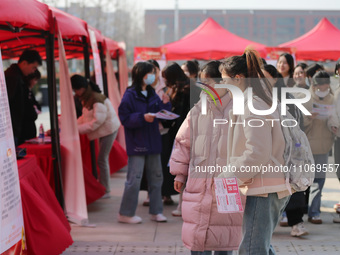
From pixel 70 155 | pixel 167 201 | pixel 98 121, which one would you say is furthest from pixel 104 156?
pixel 70 155

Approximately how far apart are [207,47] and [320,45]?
321cm

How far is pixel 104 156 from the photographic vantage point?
8461 mm

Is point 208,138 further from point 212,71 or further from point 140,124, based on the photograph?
point 140,124

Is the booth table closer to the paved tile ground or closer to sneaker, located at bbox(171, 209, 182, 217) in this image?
the paved tile ground

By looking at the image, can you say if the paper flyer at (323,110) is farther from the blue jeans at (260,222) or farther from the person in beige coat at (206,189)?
the blue jeans at (260,222)

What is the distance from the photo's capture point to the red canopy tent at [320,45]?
50.1ft

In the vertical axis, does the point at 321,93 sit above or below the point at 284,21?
above

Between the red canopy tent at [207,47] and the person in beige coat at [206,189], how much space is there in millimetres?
10696

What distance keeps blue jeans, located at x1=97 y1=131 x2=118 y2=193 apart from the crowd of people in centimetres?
1

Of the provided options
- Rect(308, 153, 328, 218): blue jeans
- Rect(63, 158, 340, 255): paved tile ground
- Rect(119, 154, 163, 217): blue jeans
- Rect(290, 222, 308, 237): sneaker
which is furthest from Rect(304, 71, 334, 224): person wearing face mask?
Rect(119, 154, 163, 217): blue jeans

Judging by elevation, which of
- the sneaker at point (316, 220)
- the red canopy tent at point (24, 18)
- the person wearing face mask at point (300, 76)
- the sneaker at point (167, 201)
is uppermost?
the red canopy tent at point (24, 18)

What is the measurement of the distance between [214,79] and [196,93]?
2.05 metres

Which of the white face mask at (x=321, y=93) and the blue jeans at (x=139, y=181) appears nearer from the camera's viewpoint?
the blue jeans at (x=139, y=181)

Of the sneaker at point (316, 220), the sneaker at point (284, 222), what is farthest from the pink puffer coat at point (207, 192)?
the sneaker at point (316, 220)
